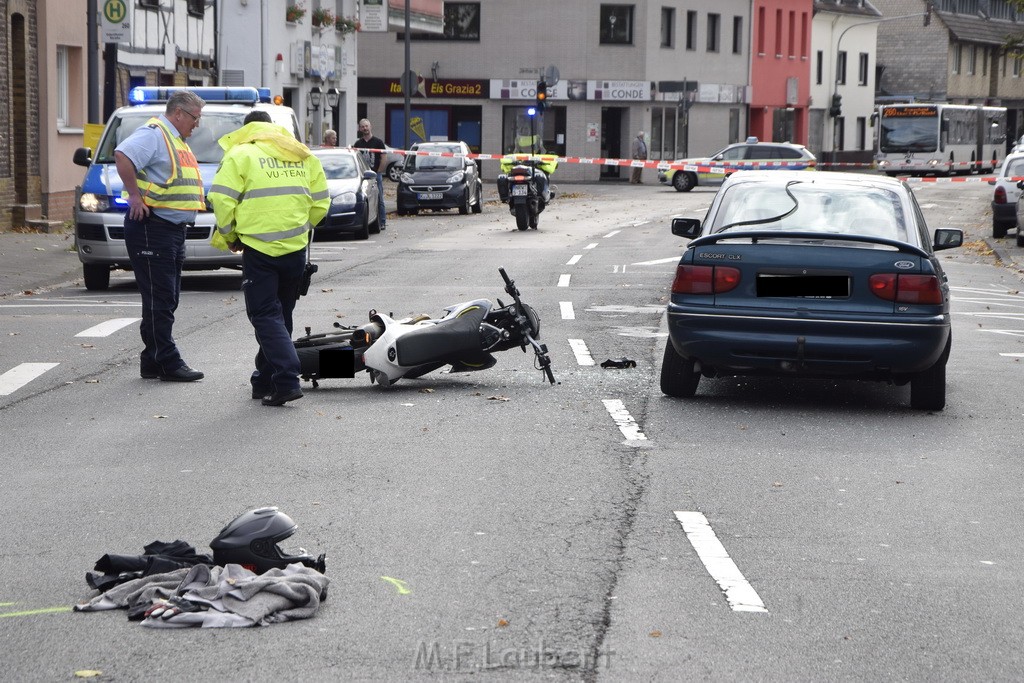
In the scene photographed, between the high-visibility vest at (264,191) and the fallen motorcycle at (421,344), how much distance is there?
84cm

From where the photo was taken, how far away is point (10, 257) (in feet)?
71.4

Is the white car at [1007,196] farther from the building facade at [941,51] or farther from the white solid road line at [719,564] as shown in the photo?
the building facade at [941,51]

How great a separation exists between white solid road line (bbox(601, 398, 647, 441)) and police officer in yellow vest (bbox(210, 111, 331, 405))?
187cm

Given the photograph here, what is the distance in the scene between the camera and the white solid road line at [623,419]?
895 cm

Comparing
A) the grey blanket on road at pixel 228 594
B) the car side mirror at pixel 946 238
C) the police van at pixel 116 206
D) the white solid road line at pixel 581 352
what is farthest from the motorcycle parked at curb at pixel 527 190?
the grey blanket on road at pixel 228 594

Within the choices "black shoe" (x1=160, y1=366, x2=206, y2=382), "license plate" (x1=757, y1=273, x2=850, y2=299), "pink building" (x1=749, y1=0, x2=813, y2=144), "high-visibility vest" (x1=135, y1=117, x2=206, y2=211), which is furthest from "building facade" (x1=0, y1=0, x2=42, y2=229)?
"pink building" (x1=749, y1=0, x2=813, y2=144)

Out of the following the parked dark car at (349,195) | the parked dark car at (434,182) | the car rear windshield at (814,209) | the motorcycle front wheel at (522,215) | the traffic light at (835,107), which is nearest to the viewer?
the car rear windshield at (814,209)

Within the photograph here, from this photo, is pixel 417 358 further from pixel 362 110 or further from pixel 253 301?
pixel 362 110

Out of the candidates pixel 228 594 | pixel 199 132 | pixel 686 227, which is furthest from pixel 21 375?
pixel 199 132

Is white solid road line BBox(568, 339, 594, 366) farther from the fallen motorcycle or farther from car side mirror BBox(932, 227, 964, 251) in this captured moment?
car side mirror BBox(932, 227, 964, 251)

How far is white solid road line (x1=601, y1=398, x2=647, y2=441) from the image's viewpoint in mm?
8953

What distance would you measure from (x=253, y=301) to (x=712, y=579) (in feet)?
15.7

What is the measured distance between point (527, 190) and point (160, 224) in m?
18.2

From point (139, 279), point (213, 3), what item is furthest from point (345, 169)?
point (139, 279)
